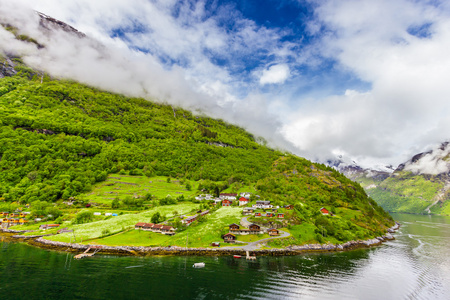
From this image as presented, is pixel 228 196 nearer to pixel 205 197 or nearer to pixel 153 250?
pixel 205 197

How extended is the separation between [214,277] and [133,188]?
A: 125 meters

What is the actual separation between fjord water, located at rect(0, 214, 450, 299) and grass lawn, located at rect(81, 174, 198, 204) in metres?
64.9

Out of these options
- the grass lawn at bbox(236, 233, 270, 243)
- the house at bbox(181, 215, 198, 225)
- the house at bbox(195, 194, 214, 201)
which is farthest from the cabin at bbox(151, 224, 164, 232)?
the house at bbox(195, 194, 214, 201)

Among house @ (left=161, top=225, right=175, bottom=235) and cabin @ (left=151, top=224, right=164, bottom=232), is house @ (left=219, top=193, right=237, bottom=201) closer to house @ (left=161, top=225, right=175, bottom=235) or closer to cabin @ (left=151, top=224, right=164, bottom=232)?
house @ (left=161, top=225, right=175, bottom=235)

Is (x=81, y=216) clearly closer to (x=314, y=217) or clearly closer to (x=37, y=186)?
(x=37, y=186)

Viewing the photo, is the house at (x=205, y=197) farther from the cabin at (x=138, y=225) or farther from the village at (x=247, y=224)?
the cabin at (x=138, y=225)

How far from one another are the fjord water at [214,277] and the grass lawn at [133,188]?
64.9m

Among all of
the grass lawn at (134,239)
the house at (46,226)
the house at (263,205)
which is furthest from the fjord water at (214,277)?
the house at (263,205)

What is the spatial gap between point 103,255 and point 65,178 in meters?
114

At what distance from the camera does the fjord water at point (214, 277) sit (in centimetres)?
4484

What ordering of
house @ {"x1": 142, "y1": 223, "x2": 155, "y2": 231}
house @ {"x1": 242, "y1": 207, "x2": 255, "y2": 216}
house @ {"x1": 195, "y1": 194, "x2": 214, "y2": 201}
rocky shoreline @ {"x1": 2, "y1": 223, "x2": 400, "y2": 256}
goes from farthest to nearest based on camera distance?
house @ {"x1": 195, "y1": 194, "x2": 214, "y2": 201} → house @ {"x1": 242, "y1": 207, "x2": 255, "y2": 216} → house @ {"x1": 142, "y1": 223, "x2": 155, "y2": 231} → rocky shoreline @ {"x1": 2, "y1": 223, "x2": 400, "y2": 256}

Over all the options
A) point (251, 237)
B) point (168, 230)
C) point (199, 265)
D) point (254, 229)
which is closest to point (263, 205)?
point (254, 229)

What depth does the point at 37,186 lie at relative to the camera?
14025 centimetres

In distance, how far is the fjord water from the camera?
4484 cm
